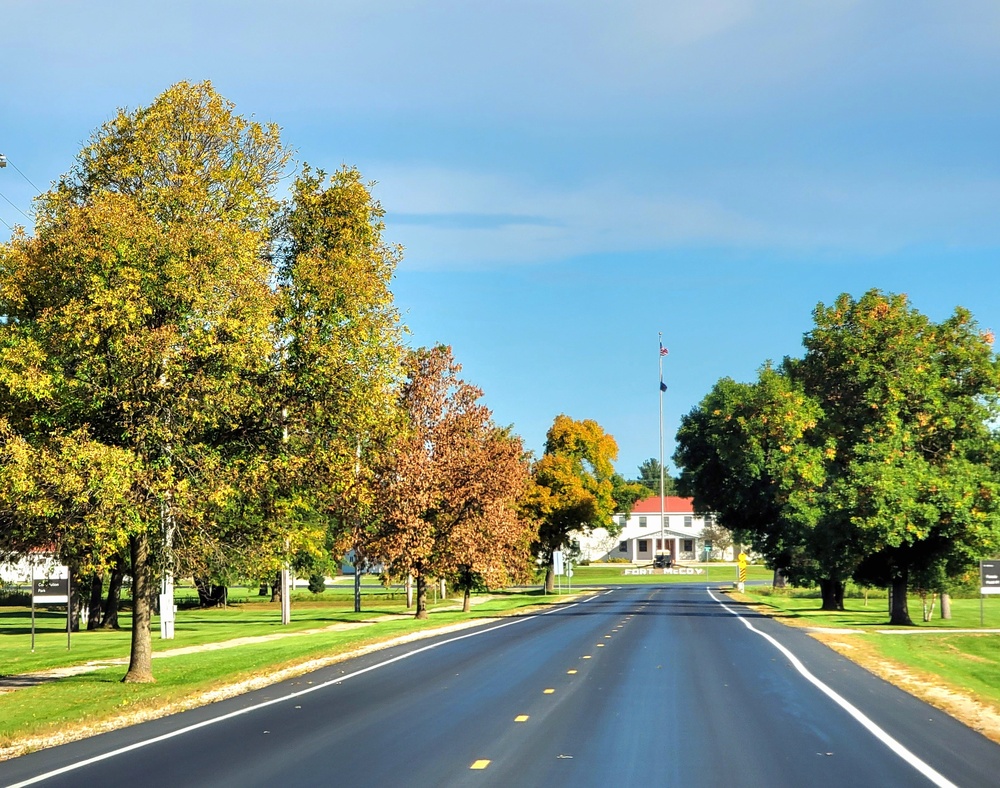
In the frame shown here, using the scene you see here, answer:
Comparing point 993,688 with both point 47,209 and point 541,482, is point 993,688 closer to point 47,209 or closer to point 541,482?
point 47,209

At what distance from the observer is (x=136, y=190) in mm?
22562

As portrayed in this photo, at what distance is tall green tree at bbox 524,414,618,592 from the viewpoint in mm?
77188

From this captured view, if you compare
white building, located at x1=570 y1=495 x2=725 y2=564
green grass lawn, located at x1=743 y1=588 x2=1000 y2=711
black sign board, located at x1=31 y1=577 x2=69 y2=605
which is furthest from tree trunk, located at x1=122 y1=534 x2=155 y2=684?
white building, located at x1=570 y1=495 x2=725 y2=564

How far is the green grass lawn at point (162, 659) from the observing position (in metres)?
17.7

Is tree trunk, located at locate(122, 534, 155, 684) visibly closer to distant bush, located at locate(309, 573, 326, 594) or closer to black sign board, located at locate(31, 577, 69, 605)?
black sign board, located at locate(31, 577, 69, 605)

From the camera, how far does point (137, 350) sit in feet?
65.3

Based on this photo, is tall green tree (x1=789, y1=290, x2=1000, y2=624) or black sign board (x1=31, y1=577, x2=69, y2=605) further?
tall green tree (x1=789, y1=290, x2=1000, y2=624)

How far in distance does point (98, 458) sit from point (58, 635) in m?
25.0

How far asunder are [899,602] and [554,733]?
3144 centimetres

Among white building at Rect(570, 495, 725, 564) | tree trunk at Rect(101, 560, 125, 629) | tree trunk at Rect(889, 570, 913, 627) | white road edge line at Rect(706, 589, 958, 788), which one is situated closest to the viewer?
white road edge line at Rect(706, 589, 958, 788)

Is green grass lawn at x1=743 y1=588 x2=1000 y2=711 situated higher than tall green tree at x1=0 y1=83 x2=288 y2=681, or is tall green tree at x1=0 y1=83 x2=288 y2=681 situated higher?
tall green tree at x1=0 y1=83 x2=288 y2=681

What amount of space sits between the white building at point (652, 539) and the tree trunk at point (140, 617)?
132267 mm

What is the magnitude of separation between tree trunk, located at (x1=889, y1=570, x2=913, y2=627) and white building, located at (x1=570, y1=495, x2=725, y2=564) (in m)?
111

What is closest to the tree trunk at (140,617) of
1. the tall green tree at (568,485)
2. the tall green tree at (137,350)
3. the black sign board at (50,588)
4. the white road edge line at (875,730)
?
the tall green tree at (137,350)
